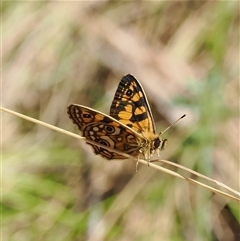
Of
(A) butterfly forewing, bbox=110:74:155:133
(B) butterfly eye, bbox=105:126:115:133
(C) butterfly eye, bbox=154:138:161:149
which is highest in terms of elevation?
(A) butterfly forewing, bbox=110:74:155:133

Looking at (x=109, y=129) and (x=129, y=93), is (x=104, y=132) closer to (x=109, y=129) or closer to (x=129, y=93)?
(x=109, y=129)

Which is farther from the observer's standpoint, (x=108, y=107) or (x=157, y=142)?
(x=108, y=107)

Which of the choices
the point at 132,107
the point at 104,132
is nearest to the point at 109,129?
the point at 104,132

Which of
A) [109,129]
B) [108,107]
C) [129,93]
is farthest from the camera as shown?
[108,107]

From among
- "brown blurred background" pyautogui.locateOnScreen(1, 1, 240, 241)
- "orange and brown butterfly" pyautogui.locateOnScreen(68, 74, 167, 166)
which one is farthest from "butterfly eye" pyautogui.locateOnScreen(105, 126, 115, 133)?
"brown blurred background" pyautogui.locateOnScreen(1, 1, 240, 241)

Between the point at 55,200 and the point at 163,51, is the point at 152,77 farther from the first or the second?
the point at 55,200

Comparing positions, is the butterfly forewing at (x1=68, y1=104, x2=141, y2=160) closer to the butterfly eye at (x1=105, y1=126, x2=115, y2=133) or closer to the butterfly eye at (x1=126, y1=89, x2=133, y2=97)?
the butterfly eye at (x1=105, y1=126, x2=115, y2=133)

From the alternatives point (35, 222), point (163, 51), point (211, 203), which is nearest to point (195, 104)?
point (211, 203)

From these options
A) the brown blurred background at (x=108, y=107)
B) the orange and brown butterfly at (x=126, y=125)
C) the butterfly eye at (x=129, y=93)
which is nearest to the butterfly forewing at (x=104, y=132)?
the orange and brown butterfly at (x=126, y=125)
